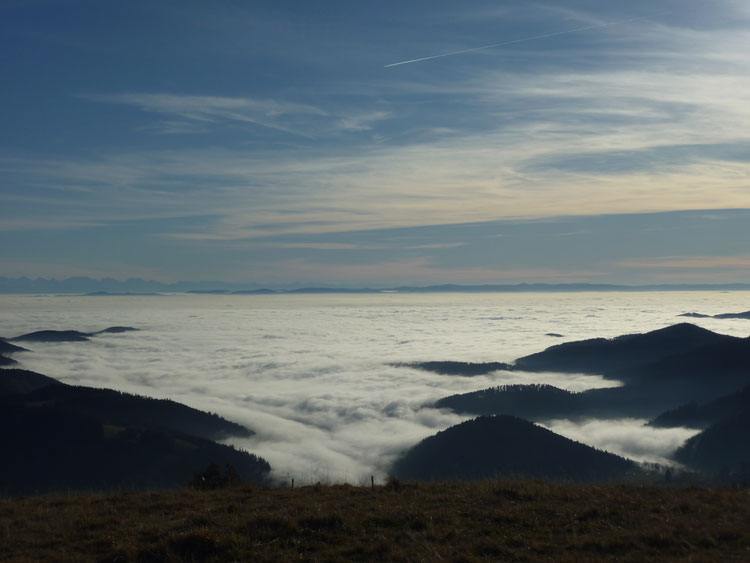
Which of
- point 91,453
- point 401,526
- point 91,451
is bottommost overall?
point 91,453

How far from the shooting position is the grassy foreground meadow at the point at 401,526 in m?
11.5

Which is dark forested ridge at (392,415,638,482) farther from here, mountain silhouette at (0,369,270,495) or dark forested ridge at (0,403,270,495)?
dark forested ridge at (0,403,270,495)

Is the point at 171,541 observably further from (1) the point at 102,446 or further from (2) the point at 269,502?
(1) the point at 102,446

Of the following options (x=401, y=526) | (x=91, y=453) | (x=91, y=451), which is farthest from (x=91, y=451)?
(x=401, y=526)

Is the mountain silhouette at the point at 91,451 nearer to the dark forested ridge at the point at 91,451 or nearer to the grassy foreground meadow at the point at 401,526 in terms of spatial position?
the dark forested ridge at the point at 91,451

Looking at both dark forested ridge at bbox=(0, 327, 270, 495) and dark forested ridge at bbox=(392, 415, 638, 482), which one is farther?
dark forested ridge at bbox=(392, 415, 638, 482)

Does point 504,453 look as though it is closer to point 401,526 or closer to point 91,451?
point 91,451

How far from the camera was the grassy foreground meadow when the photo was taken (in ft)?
37.7

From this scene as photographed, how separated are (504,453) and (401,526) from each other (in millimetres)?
180908

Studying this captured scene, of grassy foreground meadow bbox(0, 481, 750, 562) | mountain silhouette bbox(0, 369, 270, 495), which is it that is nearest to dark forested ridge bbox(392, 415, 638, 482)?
mountain silhouette bbox(0, 369, 270, 495)

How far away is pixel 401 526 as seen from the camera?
13.2 meters

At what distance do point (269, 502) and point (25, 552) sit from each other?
595 cm

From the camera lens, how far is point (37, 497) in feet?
60.9

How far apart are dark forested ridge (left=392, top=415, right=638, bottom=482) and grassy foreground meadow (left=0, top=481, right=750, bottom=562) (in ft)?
530
